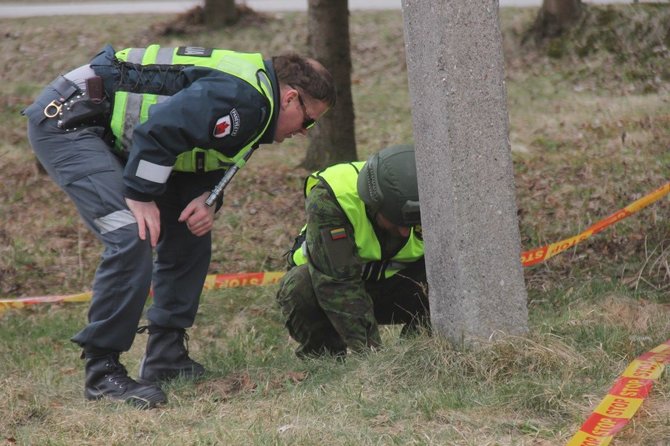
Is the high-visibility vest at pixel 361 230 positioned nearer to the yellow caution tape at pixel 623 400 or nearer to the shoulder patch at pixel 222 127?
the shoulder patch at pixel 222 127

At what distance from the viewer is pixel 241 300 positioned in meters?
6.66

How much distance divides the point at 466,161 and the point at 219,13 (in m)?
11.6

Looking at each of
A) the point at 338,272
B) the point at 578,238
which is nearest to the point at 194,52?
the point at 338,272

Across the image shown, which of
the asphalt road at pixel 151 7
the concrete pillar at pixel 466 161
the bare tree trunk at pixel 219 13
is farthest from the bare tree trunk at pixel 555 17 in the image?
the concrete pillar at pixel 466 161

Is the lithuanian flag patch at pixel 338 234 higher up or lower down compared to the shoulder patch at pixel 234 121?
lower down

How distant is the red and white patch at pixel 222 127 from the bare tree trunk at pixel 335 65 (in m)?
4.25

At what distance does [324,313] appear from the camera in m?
5.00

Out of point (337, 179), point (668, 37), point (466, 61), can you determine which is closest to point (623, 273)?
point (337, 179)

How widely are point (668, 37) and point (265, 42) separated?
5660mm

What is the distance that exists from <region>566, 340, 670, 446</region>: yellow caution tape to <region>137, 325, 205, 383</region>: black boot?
2.03 metres

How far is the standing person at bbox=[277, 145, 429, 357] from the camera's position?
174 inches

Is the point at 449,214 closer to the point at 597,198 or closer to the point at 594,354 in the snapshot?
the point at 594,354

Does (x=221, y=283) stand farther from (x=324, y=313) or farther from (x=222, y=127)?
(x=222, y=127)

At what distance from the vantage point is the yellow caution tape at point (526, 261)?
6207 millimetres
